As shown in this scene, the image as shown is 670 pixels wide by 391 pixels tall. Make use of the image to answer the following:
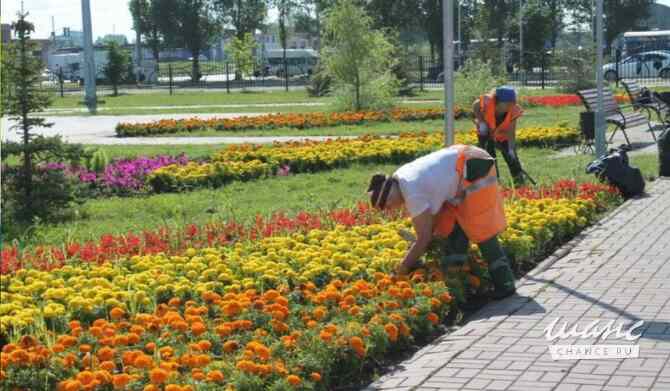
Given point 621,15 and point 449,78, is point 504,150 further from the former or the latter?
point 621,15

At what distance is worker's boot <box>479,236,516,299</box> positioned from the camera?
23.6 feet

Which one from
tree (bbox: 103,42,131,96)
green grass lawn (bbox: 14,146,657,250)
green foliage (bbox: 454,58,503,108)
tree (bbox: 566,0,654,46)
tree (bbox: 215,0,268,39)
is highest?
tree (bbox: 215,0,268,39)

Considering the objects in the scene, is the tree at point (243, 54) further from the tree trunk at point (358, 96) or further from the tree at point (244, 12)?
the tree trunk at point (358, 96)

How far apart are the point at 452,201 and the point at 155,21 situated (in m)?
72.8

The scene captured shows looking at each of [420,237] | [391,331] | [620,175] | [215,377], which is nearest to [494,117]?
[620,175]

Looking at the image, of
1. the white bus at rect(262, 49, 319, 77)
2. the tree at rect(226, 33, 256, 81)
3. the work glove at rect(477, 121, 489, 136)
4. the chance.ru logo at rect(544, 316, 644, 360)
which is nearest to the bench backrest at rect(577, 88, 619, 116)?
the work glove at rect(477, 121, 489, 136)

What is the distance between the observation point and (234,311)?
611 cm

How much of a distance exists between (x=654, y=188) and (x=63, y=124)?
1954 cm

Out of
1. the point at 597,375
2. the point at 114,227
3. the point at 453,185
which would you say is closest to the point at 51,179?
the point at 114,227

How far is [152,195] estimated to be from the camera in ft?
43.3

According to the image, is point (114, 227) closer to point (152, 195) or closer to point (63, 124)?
point (152, 195)

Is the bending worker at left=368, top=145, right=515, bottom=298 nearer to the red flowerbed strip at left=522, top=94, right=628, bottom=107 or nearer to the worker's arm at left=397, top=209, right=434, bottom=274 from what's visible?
the worker's arm at left=397, top=209, right=434, bottom=274

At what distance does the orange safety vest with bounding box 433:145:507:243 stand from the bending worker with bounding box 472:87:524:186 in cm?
413

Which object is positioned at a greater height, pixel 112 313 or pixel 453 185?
pixel 453 185
